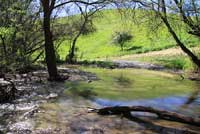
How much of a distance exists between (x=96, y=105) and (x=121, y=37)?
166 feet

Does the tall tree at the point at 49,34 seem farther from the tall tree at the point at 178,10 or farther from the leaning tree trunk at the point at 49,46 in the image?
the tall tree at the point at 178,10

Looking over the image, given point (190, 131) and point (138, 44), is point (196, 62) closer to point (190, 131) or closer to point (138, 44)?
point (190, 131)

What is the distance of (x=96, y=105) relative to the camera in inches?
642

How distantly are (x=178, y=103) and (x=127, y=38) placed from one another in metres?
50.2

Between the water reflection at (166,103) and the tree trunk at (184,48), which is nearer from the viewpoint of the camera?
the water reflection at (166,103)

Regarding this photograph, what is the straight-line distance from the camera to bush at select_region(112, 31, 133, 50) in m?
65.8

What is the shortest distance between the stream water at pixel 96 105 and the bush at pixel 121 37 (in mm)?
39040

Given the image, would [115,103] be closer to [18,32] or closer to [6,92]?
[6,92]

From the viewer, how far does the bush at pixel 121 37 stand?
216 ft

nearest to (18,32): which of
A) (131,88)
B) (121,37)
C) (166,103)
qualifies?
(131,88)

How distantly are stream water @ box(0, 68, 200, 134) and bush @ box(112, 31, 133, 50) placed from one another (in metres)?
39.0

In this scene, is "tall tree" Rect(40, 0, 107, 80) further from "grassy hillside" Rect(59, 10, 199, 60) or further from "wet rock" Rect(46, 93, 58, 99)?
"grassy hillside" Rect(59, 10, 199, 60)

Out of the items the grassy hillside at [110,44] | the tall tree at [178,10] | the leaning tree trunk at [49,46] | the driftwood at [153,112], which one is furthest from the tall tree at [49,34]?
the grassy hillside at [110,44]

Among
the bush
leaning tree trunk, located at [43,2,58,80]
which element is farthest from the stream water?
the bush
